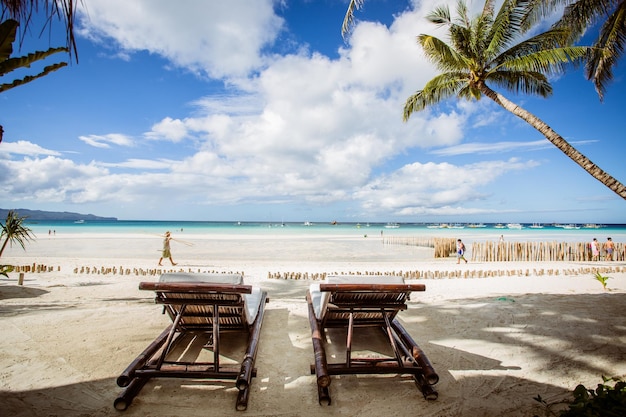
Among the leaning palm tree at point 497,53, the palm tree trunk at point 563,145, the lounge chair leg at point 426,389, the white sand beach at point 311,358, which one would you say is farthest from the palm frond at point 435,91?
the lounge chair leg at point 426,389

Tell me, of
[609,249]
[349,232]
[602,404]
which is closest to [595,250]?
[609,249]

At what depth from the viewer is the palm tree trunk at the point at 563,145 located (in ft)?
17.9

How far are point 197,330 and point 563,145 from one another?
7.20m

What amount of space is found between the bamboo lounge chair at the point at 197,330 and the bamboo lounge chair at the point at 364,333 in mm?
740

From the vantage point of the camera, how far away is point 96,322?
4758 millimetres

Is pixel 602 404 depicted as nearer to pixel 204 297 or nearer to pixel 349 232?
pixel 204 297

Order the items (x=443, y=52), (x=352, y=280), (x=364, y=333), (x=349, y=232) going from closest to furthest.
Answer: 1. (x=352, y=280)
2. (x=364, y=333)
3. (x=443, y=52)
4. (x=349, y=232)

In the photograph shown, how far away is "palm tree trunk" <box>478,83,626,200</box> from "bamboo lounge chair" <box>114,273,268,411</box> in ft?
20.8

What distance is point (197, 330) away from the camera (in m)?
3.95

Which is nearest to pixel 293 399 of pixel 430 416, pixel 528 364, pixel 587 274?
pixel 430 416

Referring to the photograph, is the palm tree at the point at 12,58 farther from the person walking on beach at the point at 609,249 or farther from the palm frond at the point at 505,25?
the person walking on beach at the point at 609,249

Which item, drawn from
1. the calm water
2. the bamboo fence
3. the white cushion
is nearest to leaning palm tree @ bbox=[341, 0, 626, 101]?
the white cushion

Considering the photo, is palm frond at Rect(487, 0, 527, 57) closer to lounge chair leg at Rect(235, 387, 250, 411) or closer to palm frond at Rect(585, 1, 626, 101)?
palm frond at Rect(585, 1, 626, 101)

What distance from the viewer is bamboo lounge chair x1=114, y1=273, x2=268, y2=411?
9.30 feet
